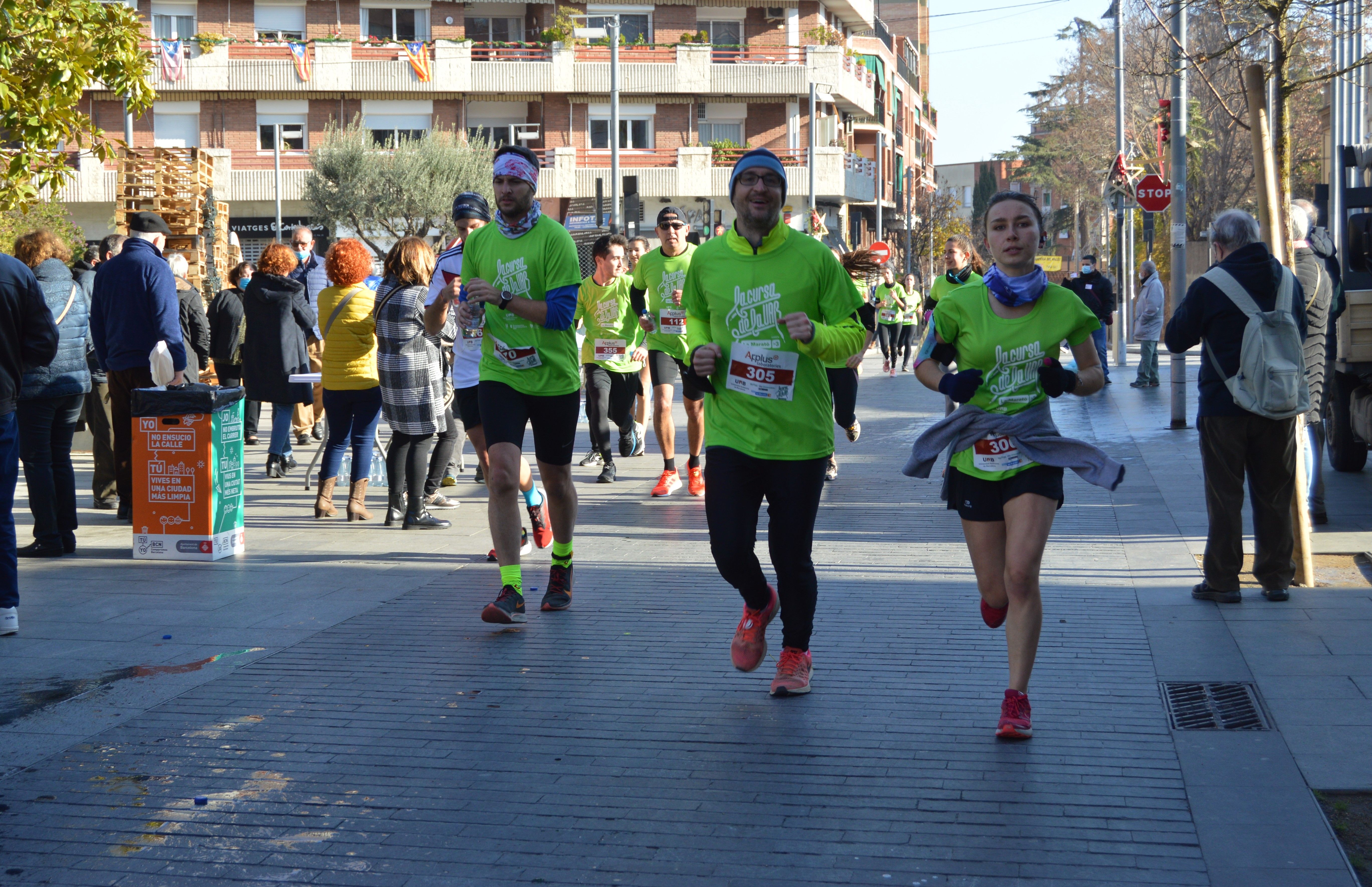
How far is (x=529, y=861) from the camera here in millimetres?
3854

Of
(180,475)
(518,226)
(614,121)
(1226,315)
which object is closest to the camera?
(518,226)

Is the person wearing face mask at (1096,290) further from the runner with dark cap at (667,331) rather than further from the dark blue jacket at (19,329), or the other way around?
the dark blue jacket at (19,329)

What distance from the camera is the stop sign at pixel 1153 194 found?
68.9 feet

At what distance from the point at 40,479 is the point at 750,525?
212 inches

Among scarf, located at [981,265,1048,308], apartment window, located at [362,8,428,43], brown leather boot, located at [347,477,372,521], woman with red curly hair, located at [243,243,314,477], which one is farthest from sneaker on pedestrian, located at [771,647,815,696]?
apartment window, located at [362,8,428,43]

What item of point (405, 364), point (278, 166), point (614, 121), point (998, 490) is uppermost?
point (614, 121)

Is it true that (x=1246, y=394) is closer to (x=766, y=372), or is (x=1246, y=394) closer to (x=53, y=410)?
(x=766, y=372)

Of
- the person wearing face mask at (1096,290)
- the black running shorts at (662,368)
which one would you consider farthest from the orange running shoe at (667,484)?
the person wearing face mask at (1096,290)

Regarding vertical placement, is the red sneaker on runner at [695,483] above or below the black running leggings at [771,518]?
below

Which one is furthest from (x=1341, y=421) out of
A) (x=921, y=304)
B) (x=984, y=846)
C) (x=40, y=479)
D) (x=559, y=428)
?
(x=921, y=304)

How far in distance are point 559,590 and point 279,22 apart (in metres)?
45.9

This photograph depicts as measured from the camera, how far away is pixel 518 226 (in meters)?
6.71

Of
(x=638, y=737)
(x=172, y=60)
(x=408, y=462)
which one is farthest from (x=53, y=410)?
(x=172, y=60)

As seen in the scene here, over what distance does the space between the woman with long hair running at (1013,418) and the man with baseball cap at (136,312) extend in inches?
242
